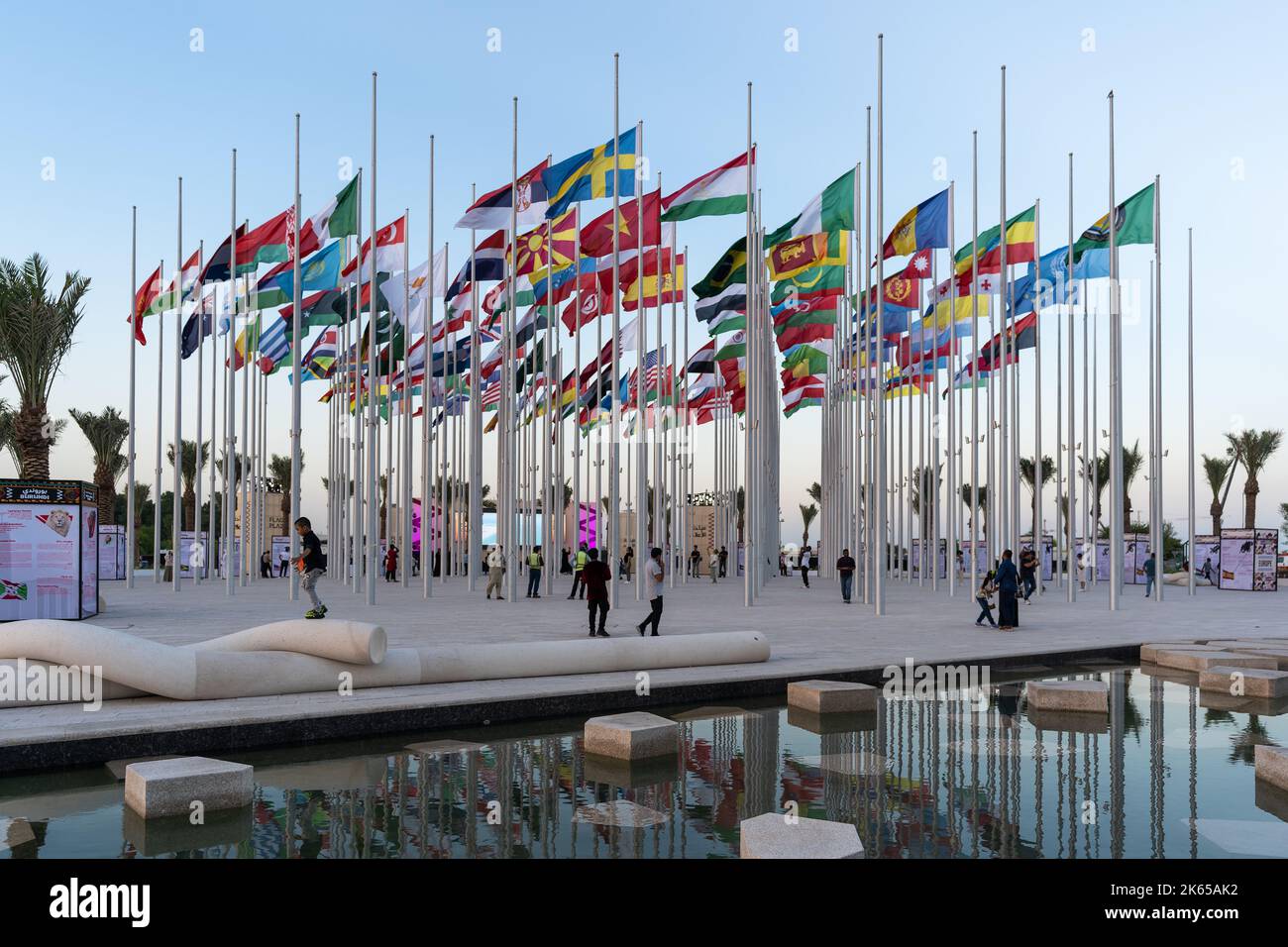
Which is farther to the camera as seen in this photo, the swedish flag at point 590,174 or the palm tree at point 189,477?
the palm tree at point 189,477

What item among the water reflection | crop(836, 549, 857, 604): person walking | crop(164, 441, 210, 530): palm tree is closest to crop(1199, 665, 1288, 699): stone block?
the water reflection

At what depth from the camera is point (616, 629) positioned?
57.7ft

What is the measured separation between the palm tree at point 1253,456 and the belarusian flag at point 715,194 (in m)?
46.7

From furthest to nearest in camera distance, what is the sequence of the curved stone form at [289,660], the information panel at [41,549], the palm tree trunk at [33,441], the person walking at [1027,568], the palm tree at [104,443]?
the palm tree at [104,443] < the palm tree trunk at [33,441] < the person walking at [1027,568] < the information panel at [41,549] < the curved stone form at [289,660]

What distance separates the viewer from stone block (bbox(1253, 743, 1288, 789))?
7281mm

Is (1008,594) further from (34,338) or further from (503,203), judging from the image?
(34,338)

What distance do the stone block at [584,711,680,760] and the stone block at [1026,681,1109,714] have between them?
4273 millimetres

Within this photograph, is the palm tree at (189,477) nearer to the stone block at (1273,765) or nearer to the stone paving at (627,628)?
the stone paving at (627,628)

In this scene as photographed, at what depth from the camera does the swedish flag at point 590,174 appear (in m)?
23.5

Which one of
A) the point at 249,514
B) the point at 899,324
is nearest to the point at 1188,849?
the point at 899,324

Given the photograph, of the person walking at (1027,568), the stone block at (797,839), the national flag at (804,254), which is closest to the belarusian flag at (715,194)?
the national flag at (804,254)

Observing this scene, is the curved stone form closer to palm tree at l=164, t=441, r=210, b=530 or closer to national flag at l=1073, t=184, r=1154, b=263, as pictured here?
national flag at l=1073, t=184, r=1154, b=263

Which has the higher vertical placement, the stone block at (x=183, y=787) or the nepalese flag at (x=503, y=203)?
the nepalese flag at (x=503, y=203)
